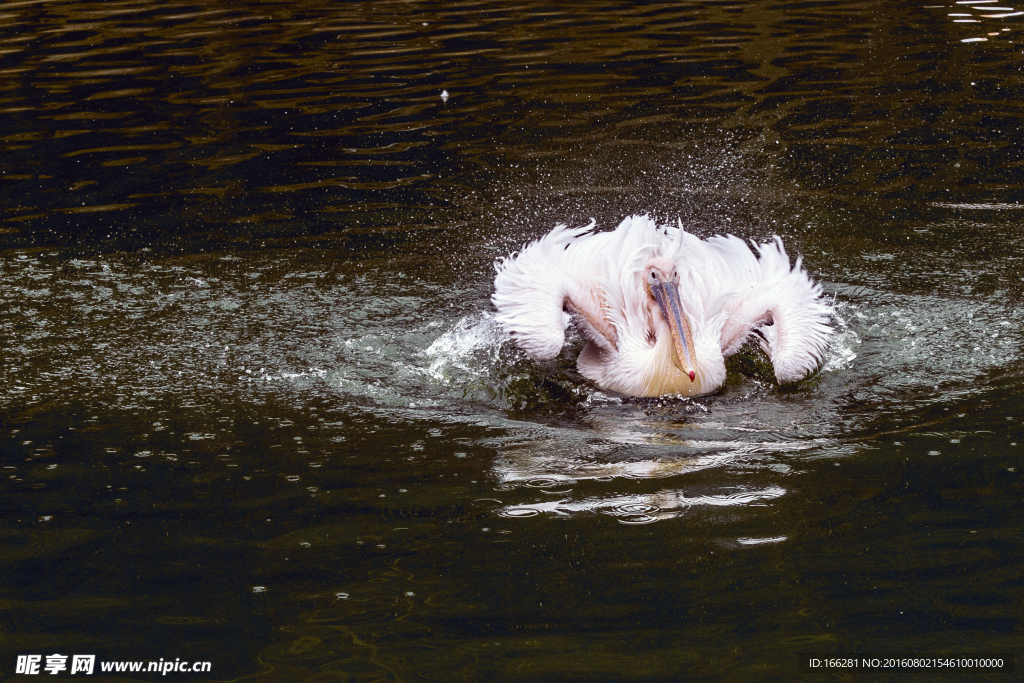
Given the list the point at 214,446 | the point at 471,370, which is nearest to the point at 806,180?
the point at 471,370

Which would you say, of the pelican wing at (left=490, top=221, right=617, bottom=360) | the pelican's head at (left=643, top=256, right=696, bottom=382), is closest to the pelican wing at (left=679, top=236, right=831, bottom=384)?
the pelican's head at (left=643, top=256, right=696, bottom=382)

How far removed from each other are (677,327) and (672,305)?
0.43 ft

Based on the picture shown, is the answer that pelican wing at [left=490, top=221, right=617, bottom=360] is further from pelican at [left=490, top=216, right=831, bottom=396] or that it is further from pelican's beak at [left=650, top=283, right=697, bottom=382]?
pelican's beak at [left=650, top=283, right=697, bottom=382]

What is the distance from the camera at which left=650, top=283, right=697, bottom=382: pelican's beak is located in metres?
5.62

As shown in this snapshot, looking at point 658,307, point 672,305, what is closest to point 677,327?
point 672,305

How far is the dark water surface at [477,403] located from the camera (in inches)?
152

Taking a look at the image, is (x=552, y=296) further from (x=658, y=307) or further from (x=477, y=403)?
(x=477, y=403)

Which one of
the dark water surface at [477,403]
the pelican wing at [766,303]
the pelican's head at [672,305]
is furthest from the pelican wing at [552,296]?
the pelican wing at [766,303]

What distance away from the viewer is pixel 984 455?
16.0 ft

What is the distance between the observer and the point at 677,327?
573 cm

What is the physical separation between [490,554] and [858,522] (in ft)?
4.61

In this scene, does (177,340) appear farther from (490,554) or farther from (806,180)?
(806,180)

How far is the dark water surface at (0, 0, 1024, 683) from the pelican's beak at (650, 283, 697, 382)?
23cm

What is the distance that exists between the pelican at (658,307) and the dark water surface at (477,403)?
0.18 meters
